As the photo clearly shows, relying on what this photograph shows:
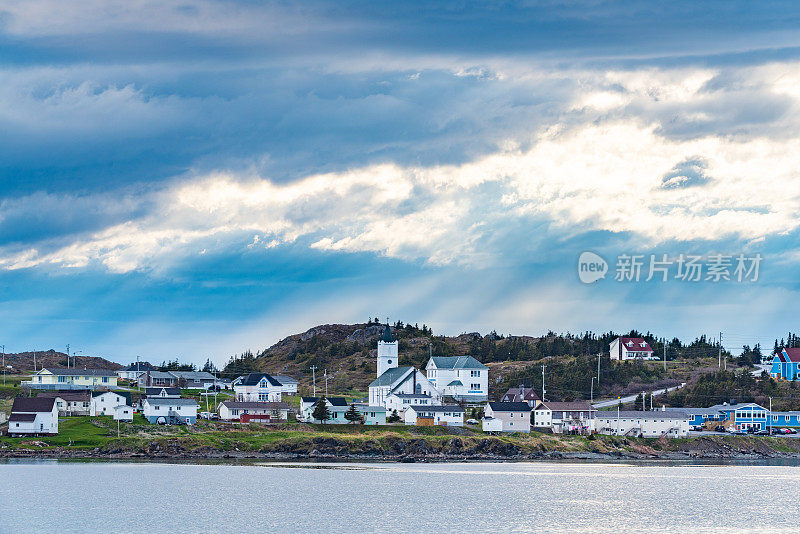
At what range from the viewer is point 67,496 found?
6125cm

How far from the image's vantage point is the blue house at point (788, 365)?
147m

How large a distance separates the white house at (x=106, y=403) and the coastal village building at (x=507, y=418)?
40.0 metres

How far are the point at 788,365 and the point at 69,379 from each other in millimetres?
105652

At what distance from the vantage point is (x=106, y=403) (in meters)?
103

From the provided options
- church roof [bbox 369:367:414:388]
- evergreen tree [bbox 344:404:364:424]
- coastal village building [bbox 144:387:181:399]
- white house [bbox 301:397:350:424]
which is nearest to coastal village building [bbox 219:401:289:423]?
white house [bbox 301:397:350:424]

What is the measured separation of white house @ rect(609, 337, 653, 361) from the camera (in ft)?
568

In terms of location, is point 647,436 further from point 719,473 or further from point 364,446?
point 364,446

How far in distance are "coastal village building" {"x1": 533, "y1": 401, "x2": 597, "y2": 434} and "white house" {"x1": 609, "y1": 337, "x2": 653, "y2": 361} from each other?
6130cm

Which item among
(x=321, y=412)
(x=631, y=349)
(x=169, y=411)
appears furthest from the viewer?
(x=631, y=349)

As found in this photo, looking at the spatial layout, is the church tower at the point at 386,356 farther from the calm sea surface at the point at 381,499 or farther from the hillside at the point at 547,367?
the calm sea surface at the point at 381,499

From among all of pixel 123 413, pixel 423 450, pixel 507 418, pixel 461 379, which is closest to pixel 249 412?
pixel 123 413

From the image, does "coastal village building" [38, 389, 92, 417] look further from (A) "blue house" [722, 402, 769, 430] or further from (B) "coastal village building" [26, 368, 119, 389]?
(A) "blue house" [722, 402, 769, 430]

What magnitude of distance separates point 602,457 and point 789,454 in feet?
83.9

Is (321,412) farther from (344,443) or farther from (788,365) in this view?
(788,365)
